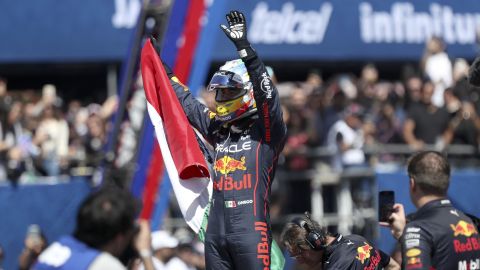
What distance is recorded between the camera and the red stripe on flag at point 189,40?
40.8ft

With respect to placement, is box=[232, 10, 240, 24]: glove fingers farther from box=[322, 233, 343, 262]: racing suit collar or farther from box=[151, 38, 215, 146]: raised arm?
box=[322, 233, 343, 262]: racing suit collar

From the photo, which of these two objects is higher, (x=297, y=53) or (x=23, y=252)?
(x=297, y=53)

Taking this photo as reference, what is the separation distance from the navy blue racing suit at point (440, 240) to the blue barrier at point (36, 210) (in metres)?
6.70

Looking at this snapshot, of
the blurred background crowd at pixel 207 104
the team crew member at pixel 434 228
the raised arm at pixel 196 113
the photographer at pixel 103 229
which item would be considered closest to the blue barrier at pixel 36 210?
the blurred background crowd at pixel 207 104

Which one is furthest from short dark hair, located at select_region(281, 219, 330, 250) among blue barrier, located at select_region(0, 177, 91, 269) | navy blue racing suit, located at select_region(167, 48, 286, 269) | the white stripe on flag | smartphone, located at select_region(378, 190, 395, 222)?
blue barrier, located at select_region(0, 177, 91, 269)

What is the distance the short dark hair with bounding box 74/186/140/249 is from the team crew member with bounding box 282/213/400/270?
167 centimetres

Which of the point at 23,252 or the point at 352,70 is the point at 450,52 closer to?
the point at 352,70

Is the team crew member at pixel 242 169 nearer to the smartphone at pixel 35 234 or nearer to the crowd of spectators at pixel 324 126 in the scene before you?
the smartphone at pixel 35 234

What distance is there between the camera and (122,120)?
1287 cm

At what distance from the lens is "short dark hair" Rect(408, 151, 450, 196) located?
6.66 meters

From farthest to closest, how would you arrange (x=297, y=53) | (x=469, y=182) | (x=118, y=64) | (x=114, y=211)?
(x=297, y=53) < (x=118, y=64) < (x=469, y=182) < (x=114, y=211)

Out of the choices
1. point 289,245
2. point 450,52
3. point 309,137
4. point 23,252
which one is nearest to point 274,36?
point 450,52

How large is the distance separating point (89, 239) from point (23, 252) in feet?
21.6

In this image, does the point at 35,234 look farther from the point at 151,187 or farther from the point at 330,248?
the point at 330,248
